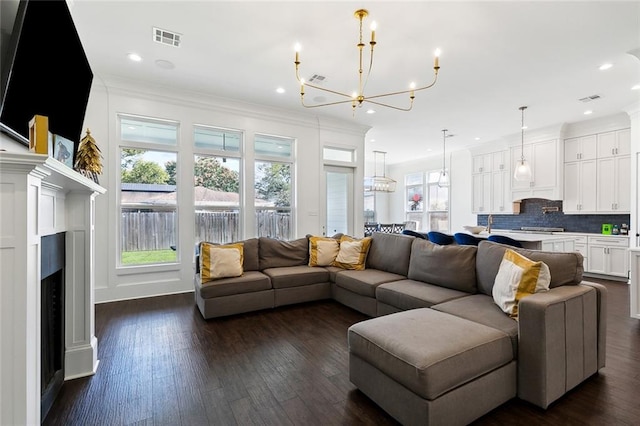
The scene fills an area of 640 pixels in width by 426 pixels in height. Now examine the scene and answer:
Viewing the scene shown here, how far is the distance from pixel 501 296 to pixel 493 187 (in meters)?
5.96

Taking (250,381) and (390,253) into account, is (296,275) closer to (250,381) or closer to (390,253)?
(390,253)

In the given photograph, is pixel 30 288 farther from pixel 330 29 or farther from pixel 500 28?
pixel 500 28

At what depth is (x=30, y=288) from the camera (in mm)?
1272

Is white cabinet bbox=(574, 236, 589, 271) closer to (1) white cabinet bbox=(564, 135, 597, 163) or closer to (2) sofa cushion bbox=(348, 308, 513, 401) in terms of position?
(1) white cabinet bbox=(564, 135, 597, 163)

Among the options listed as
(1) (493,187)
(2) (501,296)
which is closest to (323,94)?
(2) (501,296)

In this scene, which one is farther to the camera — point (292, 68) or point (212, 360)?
point (292, 68)

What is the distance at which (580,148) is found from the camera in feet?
19.4

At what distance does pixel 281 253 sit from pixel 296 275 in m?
0.53

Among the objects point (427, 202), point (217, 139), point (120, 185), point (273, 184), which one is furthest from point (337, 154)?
point (427, 202)

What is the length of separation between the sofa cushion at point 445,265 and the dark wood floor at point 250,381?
3.08 feet

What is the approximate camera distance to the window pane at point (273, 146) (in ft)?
17.4

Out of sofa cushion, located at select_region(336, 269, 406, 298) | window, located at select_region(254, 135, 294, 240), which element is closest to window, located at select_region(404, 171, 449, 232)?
window, located at select_region(254, 135, 294, 240)

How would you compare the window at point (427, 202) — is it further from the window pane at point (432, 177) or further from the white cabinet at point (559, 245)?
the white cabinet at point (559, 245)

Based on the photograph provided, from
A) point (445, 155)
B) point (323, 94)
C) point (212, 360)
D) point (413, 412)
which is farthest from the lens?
point (445, 155)
